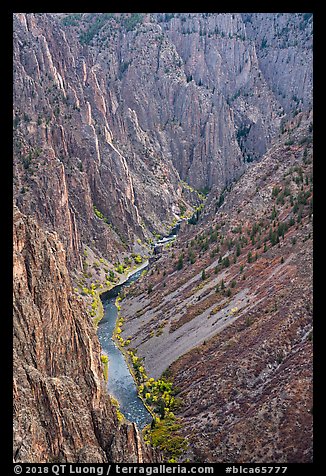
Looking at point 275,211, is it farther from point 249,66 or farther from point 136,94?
point 249,66

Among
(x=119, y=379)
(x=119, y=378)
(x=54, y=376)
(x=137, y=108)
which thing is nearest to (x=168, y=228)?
(x=137, y=108)

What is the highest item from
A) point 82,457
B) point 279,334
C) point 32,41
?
point 32,41

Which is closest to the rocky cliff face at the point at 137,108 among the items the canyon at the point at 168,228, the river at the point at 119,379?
the canyon at the point at 168,228

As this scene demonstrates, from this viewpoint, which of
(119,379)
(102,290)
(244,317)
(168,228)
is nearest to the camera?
(244,317)

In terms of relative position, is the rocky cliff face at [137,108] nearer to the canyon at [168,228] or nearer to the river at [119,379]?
the canyon at [168,228]

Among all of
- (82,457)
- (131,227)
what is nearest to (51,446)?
(82,457)

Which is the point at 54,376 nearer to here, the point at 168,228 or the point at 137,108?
the point at 168,228

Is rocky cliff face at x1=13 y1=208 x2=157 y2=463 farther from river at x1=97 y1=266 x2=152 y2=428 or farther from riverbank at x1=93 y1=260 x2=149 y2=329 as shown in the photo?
riverbank at x1=93 y1=260 x2=149 y2=329

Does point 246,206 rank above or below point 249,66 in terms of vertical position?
below
